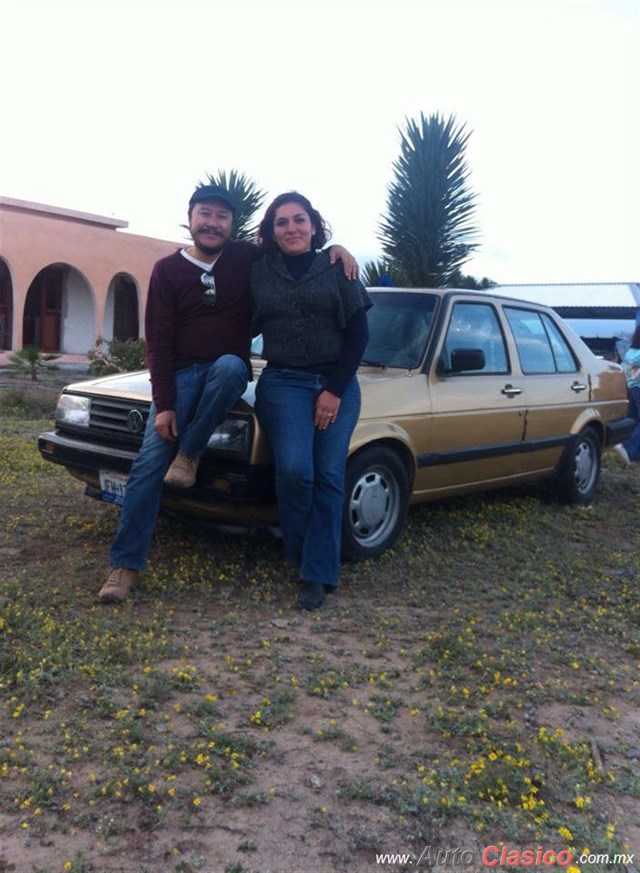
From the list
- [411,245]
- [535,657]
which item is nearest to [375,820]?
[535,657]

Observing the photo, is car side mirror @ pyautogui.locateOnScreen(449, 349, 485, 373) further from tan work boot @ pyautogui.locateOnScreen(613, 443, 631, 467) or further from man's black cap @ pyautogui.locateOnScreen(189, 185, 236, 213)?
tan work boot @ pyautogui.locateOnScreen(613, 443, 631, 467)

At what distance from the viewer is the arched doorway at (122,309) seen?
25.2 m

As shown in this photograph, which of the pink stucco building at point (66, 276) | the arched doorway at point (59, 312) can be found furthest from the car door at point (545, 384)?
the arched doorway at point (59, 312)

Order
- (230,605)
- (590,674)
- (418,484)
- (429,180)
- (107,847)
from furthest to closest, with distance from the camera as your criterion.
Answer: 1. (429,180)
2. (418,484)
3. (230,605)
4. (590,674)
5. (107,847)

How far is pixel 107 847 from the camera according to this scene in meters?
2.21

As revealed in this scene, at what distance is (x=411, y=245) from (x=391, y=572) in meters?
10.7

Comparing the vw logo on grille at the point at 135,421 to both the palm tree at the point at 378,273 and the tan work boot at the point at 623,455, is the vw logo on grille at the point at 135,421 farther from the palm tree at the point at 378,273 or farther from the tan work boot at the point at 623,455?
the palm tree at the point at 378,273

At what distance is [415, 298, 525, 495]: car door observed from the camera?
5098 millimetres

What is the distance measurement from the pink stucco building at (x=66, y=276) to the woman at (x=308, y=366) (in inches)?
703

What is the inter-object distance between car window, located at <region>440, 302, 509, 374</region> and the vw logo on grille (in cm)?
185

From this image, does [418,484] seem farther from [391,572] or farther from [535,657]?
[535,657]

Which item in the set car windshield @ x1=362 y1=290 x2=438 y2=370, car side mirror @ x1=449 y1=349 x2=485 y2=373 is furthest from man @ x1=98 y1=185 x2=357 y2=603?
car side mirror @ x1=449 y1=349 x2=485 y2=373

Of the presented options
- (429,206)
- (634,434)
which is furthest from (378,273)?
(634,434)

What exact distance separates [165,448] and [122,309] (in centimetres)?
2297
